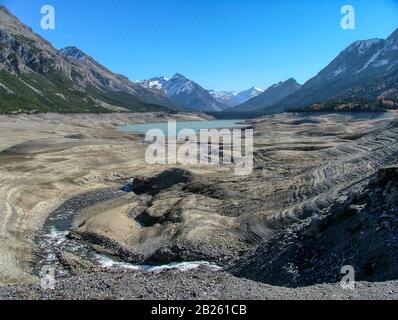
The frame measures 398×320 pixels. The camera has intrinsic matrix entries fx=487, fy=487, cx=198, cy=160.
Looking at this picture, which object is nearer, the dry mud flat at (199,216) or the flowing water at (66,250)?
the dry mud flat at (199,216)

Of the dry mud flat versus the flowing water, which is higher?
the dry mud flat

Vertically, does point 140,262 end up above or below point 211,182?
below

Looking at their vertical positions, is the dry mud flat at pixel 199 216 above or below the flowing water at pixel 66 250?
above

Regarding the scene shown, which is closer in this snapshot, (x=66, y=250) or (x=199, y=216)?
(x=66, y=250)

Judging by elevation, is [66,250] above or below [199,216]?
below

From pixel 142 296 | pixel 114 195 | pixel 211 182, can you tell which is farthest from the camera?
pixel 114 195

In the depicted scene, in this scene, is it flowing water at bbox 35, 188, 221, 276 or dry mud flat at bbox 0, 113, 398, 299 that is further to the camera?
flowing water at bbox 35, 188, 221, 276

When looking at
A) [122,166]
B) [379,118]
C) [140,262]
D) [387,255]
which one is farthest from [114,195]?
[379,118]
